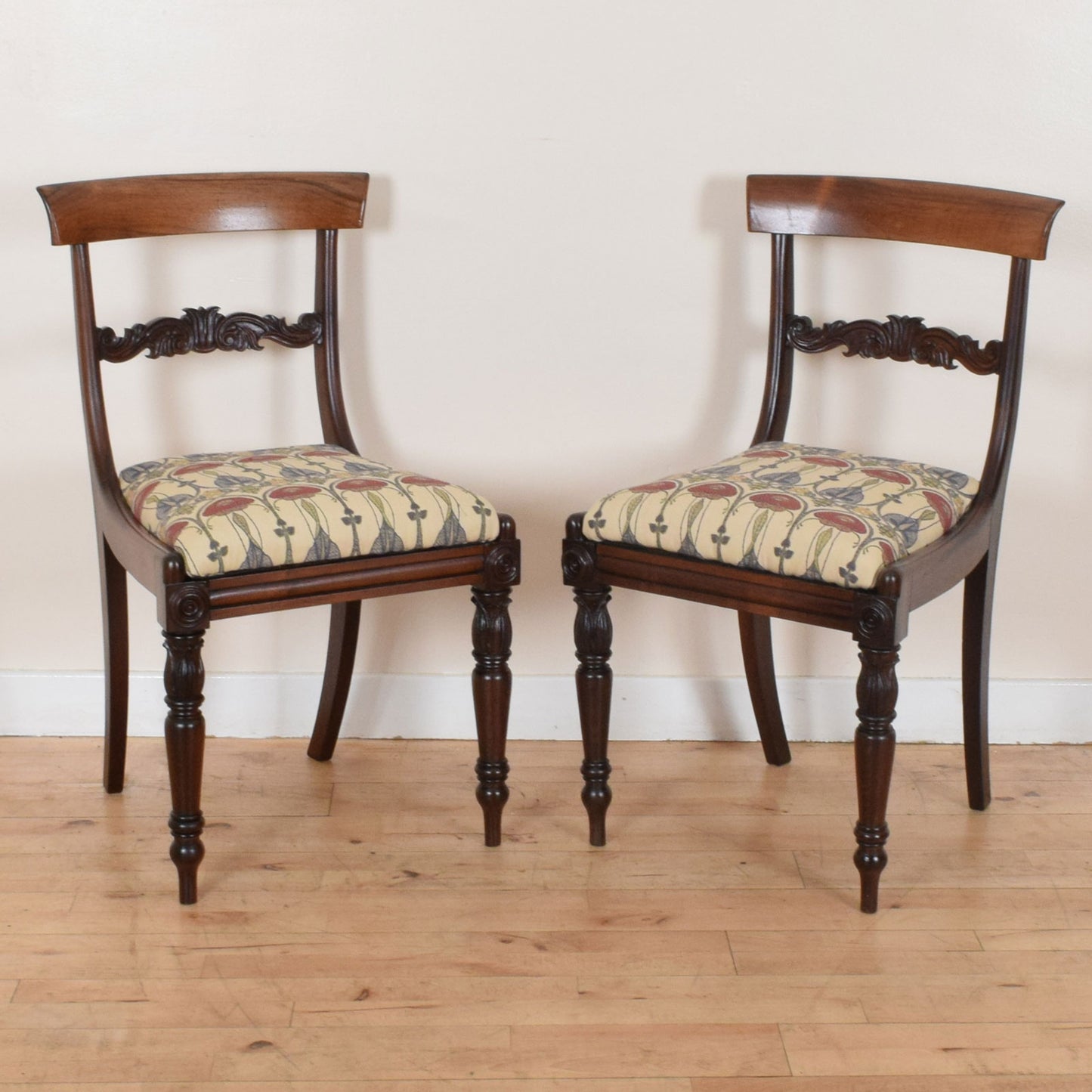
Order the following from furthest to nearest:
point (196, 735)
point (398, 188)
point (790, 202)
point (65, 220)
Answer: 1. point (398, 188)
2. point (790, 202)
3. point (65, 220)
4. point (196, 735)

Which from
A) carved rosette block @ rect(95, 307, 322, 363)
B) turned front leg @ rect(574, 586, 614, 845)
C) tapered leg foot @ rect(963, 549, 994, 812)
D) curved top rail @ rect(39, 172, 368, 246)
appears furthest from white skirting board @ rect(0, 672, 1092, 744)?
curved top rail @ rect(39, 172, 368, 246)

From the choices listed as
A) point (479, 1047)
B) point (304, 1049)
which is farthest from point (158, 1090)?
point (479, 1047)

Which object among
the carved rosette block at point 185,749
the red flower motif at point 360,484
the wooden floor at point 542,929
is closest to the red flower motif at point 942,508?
the wooden floor at point 542,929

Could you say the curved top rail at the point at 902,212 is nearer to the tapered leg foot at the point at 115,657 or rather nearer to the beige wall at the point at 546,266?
the beige wall at the point at 546,266

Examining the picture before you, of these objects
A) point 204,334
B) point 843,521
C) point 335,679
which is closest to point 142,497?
point 204,334

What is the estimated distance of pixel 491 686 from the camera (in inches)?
79.8

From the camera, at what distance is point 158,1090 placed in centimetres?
156

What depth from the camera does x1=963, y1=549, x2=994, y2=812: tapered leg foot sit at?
214 centimetres

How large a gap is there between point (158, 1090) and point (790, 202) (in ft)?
4.92

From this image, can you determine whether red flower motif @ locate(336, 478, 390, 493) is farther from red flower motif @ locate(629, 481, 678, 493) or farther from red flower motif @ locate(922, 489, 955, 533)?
red flower motif @ locate(922, 489, 955, 533)

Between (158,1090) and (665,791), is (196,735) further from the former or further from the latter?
(665,791)

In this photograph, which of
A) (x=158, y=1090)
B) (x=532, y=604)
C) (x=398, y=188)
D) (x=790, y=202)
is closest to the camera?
(x=158, y=1090)

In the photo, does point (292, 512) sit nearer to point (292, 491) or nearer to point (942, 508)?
point (292, 491)

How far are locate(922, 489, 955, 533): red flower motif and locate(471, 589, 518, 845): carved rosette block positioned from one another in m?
0.58
